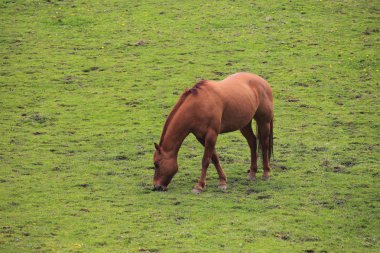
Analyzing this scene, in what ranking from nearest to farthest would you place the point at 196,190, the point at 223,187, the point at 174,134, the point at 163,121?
the point at 174,134
the point at 196,190
the point at 223,187
the point at 163,121

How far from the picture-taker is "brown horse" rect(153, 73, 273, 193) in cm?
1320

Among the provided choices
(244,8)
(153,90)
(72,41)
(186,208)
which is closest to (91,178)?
(186,208)

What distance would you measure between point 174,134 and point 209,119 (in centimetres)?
66

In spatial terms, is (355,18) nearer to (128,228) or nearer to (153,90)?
(153,90)

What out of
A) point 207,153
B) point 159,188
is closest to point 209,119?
point 207,153

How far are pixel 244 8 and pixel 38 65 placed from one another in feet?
24.1

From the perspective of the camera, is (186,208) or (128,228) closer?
(128,228)

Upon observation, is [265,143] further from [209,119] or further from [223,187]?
[209,119]

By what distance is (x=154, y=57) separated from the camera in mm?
21734

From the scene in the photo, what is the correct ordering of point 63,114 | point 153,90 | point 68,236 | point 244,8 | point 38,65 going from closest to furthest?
point 68,236 → point 63,114 → point 153,90 → point 38,65 → point 244,8

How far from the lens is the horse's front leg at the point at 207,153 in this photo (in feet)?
43.4

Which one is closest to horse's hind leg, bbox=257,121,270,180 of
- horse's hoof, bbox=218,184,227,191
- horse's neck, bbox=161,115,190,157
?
horse's hoof, bbox=218,184,227,191

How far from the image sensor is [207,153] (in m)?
Result: 13.3

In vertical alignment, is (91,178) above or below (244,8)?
below
